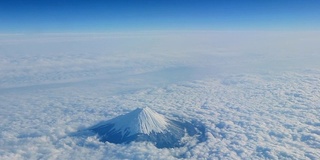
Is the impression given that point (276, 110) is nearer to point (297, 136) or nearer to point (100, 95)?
point (297, 136)

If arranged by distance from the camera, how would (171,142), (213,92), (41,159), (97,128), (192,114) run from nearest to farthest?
(41,159) < (171,142) < (97,128) < (192,114) < (213,92)

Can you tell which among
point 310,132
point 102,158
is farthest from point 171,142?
point 310,132

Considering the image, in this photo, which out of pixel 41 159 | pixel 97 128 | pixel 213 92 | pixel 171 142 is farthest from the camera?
pixel 213 92

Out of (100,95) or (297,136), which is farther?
(100,95)

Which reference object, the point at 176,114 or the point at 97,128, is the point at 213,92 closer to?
the point at 176,114

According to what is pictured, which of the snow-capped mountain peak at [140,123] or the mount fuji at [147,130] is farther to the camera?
the snow-capped mountain peak at [140,123]

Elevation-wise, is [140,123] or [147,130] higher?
[140,123]

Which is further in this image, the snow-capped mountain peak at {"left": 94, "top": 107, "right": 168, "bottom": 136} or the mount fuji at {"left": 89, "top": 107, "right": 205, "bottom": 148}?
the snow-capped mountain peak at {"left": 94, "top": 107, "right": 168, "bottom": 136}

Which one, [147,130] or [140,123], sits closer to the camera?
[147,130]
